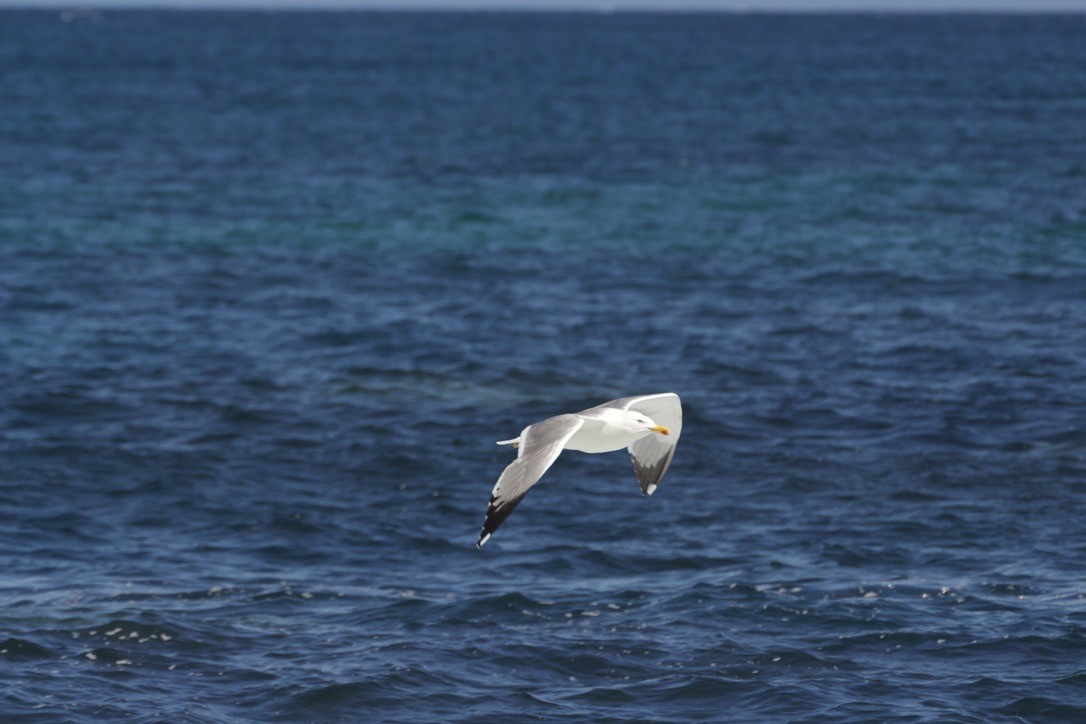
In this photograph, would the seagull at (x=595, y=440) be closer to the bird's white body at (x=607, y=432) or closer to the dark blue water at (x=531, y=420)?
the bird's white body at (x=607, y=432)

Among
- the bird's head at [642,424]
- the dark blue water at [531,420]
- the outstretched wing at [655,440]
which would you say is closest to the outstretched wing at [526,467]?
the bird's head at [642,424]

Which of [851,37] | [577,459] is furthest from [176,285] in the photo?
[851,37]

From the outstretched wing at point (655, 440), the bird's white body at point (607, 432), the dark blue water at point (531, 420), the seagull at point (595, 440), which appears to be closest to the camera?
the seagull at point (595, 440)

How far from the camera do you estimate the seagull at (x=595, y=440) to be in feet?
41.7

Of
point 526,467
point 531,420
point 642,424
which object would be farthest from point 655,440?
point 531,420

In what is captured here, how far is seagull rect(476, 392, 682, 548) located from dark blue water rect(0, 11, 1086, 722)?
7.51 feet

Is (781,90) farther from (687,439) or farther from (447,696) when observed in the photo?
(447,696)

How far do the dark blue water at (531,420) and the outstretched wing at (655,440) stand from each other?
2097 mm

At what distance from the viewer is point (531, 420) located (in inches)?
974

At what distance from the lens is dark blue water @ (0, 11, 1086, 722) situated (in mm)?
16562

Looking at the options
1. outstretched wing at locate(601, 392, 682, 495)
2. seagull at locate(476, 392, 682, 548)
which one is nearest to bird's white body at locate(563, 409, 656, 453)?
seagull at locate(476, 392, 682, 548)

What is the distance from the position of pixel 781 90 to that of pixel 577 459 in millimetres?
71839

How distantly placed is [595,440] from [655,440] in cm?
186

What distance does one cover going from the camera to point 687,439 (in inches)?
937
